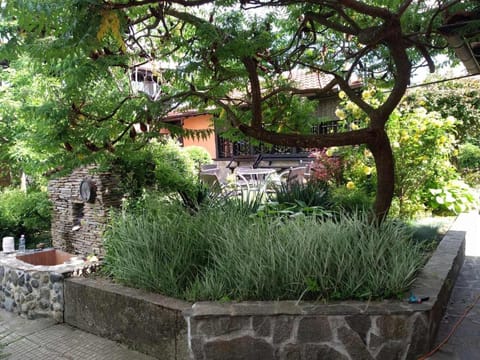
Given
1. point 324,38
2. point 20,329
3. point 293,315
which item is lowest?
point 20,329

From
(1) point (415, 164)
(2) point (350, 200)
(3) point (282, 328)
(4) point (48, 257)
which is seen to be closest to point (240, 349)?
(3) point (282, 328)

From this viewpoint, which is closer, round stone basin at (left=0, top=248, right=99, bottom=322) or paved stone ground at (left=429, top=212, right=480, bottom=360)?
paved stone ground at (left=429, top=212, right=480, bottom=360)

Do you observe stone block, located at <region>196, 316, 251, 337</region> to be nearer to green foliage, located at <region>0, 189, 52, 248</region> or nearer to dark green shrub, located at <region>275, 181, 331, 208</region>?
dark green shrub, located at <region>275, 181, 331, 208</region>

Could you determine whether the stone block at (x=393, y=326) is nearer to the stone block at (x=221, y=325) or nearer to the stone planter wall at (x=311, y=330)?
the stone planter wall at (x=311, y=330)

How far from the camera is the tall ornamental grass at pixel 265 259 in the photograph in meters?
3.03

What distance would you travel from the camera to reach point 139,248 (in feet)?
12.8

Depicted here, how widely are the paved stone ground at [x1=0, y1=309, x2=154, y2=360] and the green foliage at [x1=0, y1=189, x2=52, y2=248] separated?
3.26m

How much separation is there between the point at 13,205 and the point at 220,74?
19.3ft

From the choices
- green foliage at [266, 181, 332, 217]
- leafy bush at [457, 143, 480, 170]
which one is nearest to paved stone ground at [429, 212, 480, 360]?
green foliage at [266, 181, 332, 217]

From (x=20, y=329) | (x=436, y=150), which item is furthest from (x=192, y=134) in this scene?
(x=436, y=150)

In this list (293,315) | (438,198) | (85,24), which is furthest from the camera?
(438,198)

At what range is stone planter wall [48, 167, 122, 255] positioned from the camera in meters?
5.28

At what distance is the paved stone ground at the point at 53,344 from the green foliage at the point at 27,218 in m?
3.26

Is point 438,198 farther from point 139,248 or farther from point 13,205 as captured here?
point 13,205
